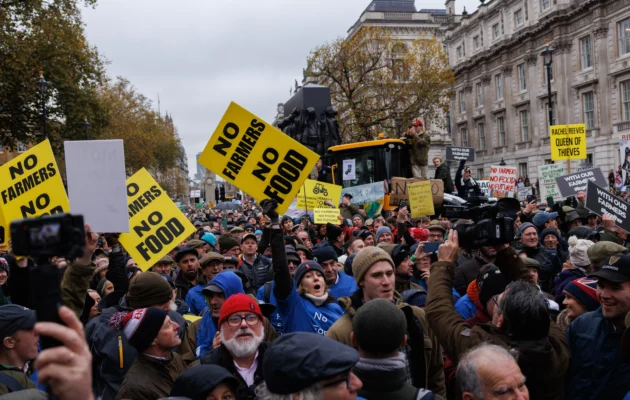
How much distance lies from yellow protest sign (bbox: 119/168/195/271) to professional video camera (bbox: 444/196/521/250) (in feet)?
12.3

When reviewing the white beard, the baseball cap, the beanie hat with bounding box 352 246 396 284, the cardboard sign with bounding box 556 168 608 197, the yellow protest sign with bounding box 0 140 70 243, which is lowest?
the white beard

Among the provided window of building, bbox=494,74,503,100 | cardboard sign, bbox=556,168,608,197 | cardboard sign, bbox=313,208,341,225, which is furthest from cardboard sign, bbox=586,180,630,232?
window of building, bbox=494,74,503,100

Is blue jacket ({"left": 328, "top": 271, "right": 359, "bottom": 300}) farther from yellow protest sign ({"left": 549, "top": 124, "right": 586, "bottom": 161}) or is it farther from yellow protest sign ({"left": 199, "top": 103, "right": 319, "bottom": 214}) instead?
yellow protest sign ({"left": 549, "top": 124, "right": 586, "bottom": 161})

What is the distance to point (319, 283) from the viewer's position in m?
4.62

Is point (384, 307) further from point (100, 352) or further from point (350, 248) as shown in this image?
point (350, 248)

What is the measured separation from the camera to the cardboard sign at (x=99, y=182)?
5230 millimetres

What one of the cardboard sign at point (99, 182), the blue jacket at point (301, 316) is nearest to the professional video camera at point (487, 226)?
the blue jacket at point (301, 316)

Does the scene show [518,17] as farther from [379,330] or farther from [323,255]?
[379,330]

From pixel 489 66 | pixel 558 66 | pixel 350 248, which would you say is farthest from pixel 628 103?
pixel 350 248

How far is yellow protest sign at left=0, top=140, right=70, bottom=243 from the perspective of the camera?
5.53 meters

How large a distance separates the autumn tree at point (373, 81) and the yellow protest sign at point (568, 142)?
25.7 metres

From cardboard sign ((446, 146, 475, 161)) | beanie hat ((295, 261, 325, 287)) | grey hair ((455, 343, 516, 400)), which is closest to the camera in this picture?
grey hair ((455, 343, 516, 400))

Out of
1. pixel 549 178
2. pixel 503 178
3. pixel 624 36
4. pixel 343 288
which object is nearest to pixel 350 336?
pixel 343 288

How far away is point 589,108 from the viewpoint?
39500 millimetres
